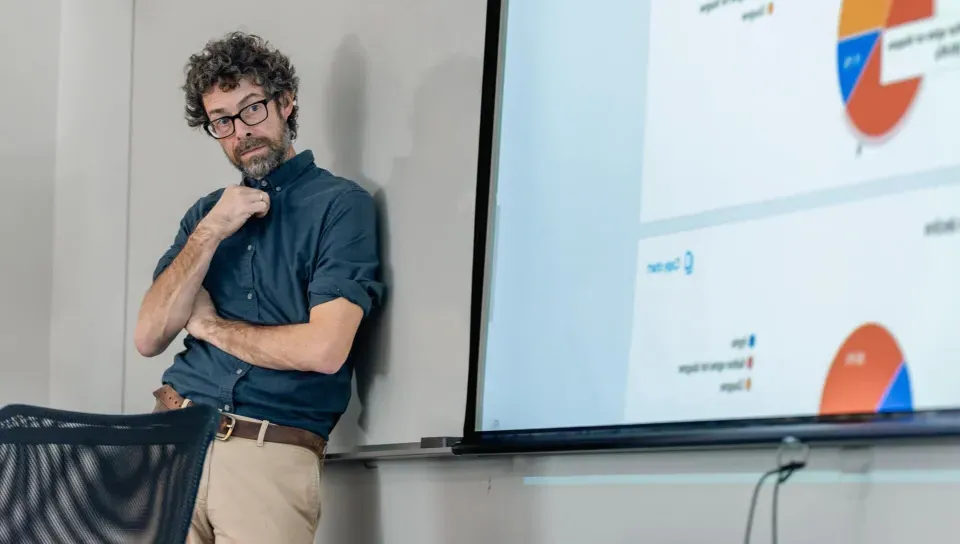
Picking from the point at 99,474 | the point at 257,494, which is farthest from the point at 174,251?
the point at 99,474

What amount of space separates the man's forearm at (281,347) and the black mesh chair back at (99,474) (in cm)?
50

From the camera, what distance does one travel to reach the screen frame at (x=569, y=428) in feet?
3.96

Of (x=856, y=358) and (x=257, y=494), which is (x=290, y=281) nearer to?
(x=257, y=494)

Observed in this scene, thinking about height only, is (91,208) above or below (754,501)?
above

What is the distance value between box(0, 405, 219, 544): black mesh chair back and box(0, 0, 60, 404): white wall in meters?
2.11

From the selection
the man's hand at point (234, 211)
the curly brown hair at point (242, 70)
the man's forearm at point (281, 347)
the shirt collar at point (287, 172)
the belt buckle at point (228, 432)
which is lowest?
the belt buckle at point (228, 432)

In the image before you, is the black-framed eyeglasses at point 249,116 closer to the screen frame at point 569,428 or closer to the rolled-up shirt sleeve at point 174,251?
the rolled-up shirt sleeve at point 174,251

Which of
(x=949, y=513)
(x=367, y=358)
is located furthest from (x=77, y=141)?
(x=949, y=513)

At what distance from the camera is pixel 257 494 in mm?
2145

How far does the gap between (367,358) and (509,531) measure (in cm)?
60

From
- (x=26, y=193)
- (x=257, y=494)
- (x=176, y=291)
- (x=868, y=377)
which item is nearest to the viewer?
(x=868, y=377)

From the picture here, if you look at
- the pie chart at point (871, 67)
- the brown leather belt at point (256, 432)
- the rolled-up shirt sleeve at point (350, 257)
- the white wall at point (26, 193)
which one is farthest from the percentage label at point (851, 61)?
the white wall at point (26, 193)

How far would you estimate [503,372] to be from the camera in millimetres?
1858

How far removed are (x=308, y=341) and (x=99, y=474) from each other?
1.81 feet
